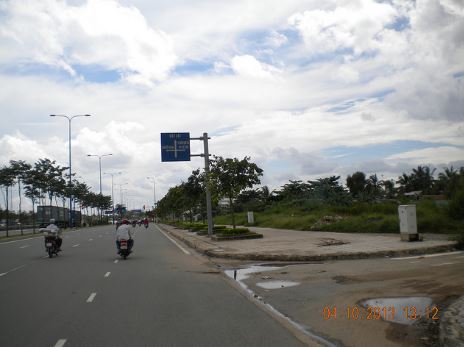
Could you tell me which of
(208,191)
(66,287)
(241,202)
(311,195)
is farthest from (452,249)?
(241,202)

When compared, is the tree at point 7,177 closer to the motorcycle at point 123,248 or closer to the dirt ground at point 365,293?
the motorcycle at point 123,248

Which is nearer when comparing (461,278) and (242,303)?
(242,303)

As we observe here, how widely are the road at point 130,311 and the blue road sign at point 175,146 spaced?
17.6 meters

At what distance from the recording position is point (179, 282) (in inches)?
546

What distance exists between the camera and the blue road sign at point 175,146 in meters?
34.1

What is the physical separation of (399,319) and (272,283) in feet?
17.1

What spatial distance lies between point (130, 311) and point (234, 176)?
21.0m

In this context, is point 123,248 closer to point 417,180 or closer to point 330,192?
point 330,192

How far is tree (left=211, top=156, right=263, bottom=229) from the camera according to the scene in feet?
99.6

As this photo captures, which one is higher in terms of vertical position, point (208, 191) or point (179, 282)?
point (208, 191)

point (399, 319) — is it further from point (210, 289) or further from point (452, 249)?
point (452, 249)

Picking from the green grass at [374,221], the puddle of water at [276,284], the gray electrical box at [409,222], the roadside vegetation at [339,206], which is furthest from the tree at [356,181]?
the puddle of water at [276,284]

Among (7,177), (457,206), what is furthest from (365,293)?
(7,177)

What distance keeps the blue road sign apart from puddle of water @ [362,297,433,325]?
83.8 feet
